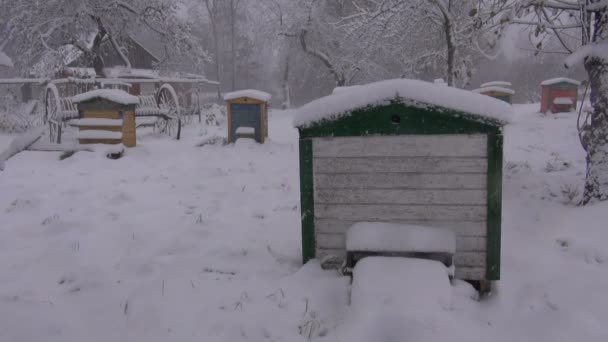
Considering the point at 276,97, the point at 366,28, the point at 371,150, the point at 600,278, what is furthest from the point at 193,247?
the point at 276,97

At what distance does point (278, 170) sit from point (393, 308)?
5489mm

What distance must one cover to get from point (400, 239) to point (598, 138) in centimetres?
276

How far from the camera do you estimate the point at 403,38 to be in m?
10.1

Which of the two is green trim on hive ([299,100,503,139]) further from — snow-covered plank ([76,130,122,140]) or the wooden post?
the wooden post

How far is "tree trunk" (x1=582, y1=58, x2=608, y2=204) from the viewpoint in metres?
4.70

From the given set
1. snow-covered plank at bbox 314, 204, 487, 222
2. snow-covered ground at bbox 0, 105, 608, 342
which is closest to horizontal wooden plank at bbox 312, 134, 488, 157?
snow-covered plank at bbox 314, 204, 487, 222

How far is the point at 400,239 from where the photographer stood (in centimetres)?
339

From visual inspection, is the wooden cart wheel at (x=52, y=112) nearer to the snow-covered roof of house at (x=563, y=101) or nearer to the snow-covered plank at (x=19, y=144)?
the snow-covered plank at (x=19, y=144)

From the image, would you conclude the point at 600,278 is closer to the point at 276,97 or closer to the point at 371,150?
the point at 371,150

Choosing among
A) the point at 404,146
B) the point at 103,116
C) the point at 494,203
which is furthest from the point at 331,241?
the point at 103,116

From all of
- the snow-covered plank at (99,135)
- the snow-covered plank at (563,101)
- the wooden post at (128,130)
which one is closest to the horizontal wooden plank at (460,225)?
the snow-covered plank at (99,135)

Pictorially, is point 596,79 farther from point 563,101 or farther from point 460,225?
point 563,101

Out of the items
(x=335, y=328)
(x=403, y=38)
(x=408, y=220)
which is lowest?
(x=335, y=328)

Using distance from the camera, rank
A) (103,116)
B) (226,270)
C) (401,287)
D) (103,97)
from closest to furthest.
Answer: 1. (401,287)
2. (226,270)
3. (103,97)
4. (103,116)
